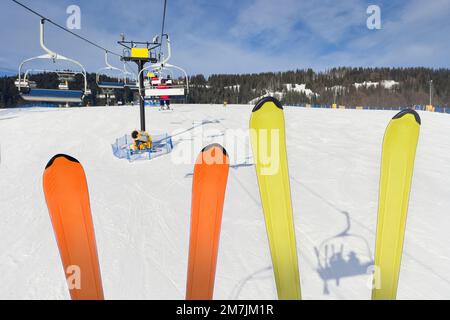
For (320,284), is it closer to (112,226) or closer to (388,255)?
(388,255)

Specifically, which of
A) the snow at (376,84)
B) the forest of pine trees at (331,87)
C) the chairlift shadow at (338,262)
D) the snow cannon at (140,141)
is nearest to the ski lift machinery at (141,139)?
the snow cannon at (140,141)

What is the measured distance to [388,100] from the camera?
100250 millimetres

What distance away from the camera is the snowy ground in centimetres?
480

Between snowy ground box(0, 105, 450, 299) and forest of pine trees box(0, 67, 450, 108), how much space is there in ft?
232

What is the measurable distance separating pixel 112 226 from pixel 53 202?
5409 millimetres

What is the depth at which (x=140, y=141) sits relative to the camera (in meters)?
15.4

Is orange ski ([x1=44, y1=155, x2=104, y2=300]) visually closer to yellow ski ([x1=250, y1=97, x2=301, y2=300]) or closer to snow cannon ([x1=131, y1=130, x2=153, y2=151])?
yellow ski ([x1=250, y1=97, x2=301, y2=300])

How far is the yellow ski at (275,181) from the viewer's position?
203cm

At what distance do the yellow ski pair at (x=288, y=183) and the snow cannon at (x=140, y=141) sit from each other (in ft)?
47.0

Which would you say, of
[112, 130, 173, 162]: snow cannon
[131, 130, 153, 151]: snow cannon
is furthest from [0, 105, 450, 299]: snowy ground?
[131, 130, 153, 151]: snow cannon

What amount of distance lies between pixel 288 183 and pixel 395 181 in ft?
2.76

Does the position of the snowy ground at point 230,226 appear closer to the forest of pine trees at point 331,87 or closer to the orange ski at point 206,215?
the orange ski at point 206,215

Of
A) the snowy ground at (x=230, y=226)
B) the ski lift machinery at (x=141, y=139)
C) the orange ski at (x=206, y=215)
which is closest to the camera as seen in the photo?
the orange ski at (x=206, y=215)
